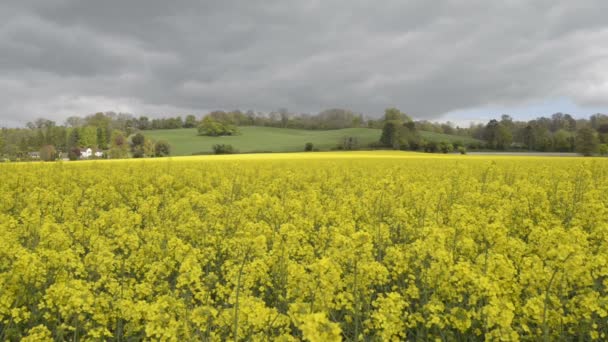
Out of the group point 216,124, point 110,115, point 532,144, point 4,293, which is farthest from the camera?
point 110,115

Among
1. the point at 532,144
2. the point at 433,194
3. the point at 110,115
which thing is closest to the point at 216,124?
the point at 110,115

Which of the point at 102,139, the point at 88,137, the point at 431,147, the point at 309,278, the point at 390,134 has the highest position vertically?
the point at 88,137

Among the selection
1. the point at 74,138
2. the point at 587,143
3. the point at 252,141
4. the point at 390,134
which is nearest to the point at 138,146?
the point at 252,141

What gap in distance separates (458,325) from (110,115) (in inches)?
5668

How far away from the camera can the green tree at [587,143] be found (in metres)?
64.4

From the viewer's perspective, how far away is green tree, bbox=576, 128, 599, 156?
6438cm

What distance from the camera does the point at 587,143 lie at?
214 ft

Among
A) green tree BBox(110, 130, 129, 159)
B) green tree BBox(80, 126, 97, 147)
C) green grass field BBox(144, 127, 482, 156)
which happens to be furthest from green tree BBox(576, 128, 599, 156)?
green tree BBox(80, 126, 97, 147)

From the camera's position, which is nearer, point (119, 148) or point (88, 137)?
point (119, 148)

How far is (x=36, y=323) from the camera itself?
461 centimetres

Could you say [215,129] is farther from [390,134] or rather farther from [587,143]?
[587,143]

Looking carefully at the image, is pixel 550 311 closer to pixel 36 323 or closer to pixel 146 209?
pixel 36 323

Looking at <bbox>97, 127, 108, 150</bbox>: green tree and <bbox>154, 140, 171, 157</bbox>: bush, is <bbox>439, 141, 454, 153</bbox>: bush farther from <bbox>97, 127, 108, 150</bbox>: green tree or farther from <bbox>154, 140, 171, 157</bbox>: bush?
<bbox>97, 127, 108, 150</bbox>: green tree

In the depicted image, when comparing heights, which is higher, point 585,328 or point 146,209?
point 146,209
